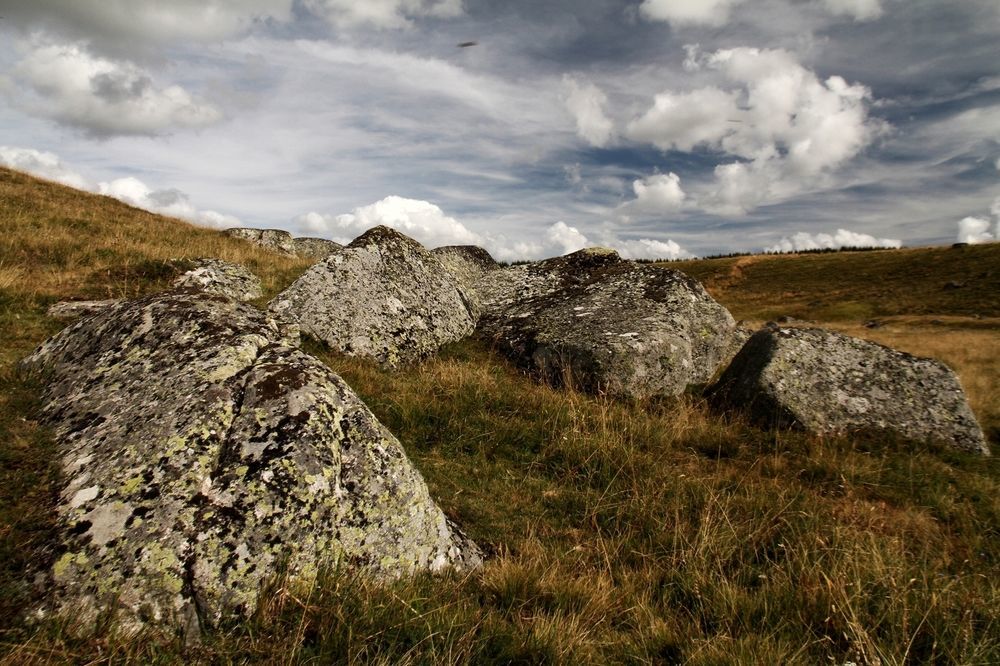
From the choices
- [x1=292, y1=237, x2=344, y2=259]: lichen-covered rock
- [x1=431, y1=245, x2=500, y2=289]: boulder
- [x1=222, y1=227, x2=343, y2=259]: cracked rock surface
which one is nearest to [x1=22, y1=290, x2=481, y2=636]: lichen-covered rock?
[x1=431, y1=245, x2=500, y2=289]: boulder

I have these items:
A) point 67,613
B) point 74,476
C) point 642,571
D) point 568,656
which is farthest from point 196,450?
point 642,571

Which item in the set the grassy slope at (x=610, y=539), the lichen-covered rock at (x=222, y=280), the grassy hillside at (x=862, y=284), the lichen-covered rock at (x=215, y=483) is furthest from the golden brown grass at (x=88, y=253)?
the grassy hillside at (x=862, y=284)

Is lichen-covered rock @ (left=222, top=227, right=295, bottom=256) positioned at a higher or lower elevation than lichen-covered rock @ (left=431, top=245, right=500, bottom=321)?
higher

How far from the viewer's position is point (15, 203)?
18094 millimetres

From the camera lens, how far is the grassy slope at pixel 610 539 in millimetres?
3367

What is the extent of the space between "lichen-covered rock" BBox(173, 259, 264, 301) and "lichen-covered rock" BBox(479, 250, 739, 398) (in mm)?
5720

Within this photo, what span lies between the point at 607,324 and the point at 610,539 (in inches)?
261

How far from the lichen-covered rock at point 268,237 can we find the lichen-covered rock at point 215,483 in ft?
69.2

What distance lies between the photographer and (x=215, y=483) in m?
3.91

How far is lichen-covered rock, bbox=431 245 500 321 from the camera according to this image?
13.6 meters

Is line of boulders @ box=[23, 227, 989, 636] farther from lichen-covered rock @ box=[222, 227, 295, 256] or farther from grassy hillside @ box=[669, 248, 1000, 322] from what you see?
grassy hillside @ box=[669, 248, 1000, 322]

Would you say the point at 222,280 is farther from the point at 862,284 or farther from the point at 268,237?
the point at 862,284

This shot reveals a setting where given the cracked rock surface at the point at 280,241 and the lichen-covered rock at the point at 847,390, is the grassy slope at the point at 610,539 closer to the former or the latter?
the lichen-covered rock at the point at 847,390

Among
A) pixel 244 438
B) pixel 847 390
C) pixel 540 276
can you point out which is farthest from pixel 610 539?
pixel 540 276
